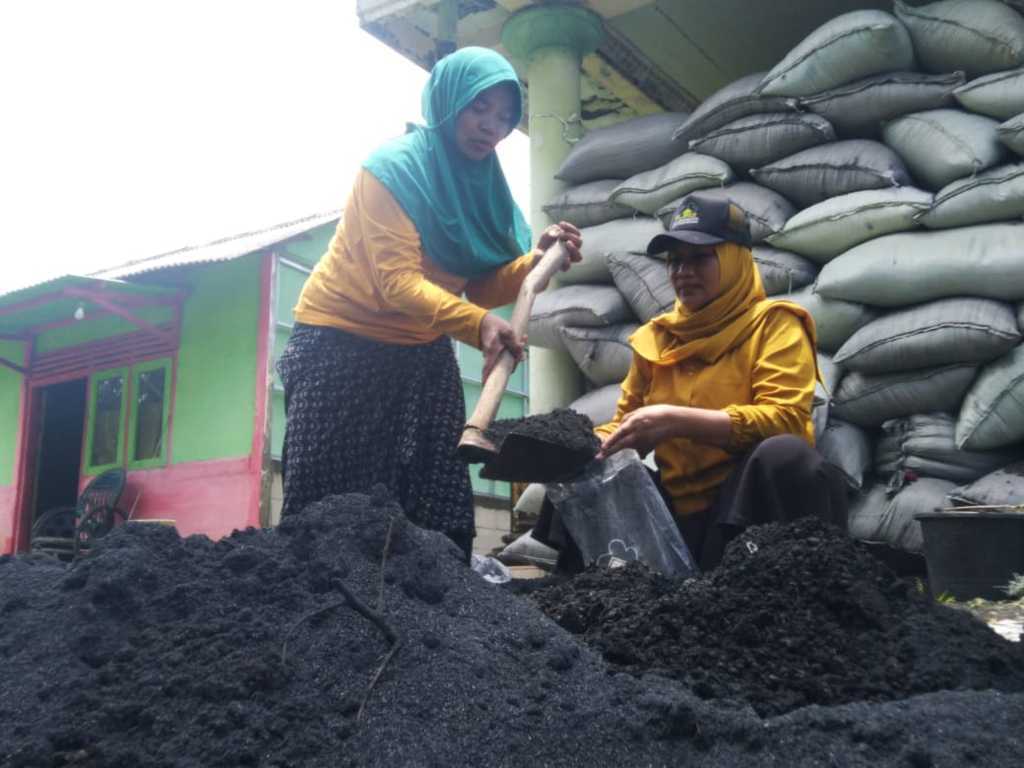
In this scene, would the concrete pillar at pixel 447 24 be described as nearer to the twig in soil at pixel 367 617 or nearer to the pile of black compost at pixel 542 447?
the pile of black compost at pixel 542 447

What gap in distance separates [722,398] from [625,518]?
0.42 m

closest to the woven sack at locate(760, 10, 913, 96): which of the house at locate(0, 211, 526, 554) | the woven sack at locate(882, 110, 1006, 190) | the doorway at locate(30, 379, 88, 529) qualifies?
the woven sack at locate(882, 110, 1006, 190)

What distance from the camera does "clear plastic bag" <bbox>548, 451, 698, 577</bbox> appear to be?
212 centimetres

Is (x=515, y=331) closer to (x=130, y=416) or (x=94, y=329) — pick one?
(x=130, y=416)

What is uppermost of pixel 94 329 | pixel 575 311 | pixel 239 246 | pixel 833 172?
pixel 239 246

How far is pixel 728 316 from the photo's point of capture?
2.38 metres

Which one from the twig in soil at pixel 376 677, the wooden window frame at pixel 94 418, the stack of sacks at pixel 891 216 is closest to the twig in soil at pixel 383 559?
the twig in soil at pixel 376 677

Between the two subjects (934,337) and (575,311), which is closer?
(934,337)

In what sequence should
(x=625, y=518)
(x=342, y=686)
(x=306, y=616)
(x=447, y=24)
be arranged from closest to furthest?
(x=342, y=686) → (x=306, y=616) → (x=625, y=518) → (x=447, y=24)

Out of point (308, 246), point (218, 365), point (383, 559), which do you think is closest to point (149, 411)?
point (218, 365)

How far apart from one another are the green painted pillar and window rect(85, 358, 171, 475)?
487 cm

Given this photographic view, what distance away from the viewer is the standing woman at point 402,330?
2.34 metres

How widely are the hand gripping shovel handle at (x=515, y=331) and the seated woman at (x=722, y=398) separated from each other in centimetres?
28

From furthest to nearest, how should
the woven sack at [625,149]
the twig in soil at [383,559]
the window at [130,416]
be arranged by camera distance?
the window at [130,416] → the woven sack at [625,149] → the twig in soil at [383,559]
